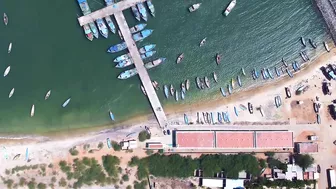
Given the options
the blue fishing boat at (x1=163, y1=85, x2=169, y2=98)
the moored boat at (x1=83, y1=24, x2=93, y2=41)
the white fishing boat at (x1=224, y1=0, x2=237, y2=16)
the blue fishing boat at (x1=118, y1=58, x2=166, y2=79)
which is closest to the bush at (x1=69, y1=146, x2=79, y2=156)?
the blue fishing boat at (x1=118, y1=58, x2=166, y2=79)

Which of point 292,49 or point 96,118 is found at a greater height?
point 292,49

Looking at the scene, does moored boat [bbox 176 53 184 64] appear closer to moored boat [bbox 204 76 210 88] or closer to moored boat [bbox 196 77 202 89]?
moored boat [bbox 196 77 202 89]

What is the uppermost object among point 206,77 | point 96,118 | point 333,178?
point 206,77

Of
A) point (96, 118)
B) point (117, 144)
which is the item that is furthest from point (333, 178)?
point (96, 118)

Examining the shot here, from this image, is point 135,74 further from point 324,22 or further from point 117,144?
point 324,22

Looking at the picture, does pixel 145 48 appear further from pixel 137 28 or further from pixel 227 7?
pixel 227 7

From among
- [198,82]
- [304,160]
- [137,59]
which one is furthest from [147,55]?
[304,160]
